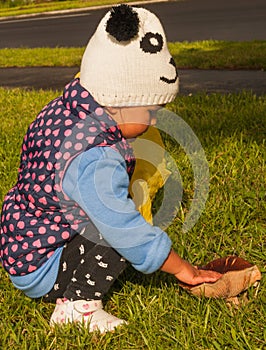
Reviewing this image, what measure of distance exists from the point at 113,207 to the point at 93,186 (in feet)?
0.31

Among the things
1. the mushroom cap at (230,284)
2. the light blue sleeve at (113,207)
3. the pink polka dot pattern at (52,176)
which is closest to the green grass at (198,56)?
the mushroom cap at (230,284)

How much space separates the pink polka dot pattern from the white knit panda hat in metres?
0.09

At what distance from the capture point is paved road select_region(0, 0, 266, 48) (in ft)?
37.5

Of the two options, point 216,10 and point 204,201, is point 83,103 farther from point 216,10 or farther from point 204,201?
point 216,10

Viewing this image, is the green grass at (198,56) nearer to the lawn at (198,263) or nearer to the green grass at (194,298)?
the lawn at (198,263)

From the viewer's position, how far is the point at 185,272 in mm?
2215

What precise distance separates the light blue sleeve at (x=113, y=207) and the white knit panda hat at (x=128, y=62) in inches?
8.2

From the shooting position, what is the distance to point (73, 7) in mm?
23688


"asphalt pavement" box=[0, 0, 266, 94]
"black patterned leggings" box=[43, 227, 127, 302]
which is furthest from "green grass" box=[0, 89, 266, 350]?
"asphalt pavement" box=[0, 0, 266, 94]

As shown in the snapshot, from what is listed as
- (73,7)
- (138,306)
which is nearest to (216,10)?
(73,7)

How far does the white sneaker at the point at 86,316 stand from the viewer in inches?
89.0

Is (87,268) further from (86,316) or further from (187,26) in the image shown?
(187,26)

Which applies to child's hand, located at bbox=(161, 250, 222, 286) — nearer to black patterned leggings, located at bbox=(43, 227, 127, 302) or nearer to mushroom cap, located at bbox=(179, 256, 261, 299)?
mushroom cap, located at bbox=(179, 256, 261, 299)

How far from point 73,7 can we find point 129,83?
74.1 ft
